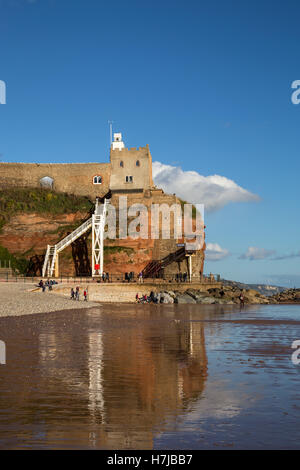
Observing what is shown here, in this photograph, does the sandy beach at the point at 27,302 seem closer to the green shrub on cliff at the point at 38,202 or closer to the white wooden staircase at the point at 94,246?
the white wooden staircase at the point at 94,246

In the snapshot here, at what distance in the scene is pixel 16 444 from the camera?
6.41 metres

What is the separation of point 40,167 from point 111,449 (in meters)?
65.4

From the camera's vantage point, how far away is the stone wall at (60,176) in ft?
220

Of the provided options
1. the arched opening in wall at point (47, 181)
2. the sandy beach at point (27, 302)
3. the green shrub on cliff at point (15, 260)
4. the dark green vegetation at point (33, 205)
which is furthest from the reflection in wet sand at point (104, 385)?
the arched opening in wall at point (47, 181)

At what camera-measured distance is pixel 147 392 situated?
31.5ft

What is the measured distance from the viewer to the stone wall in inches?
2635

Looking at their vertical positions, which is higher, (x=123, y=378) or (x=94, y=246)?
(x=94, y=246)

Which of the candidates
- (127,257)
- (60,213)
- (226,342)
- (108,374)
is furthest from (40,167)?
(108,374)

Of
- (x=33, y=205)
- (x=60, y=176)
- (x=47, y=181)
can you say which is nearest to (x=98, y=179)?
(x=60, y=176)

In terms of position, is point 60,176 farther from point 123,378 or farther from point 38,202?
point 123,378

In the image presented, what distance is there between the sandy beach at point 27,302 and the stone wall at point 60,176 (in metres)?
28.3

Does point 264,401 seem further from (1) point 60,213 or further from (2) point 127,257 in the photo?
(1) point 60,213

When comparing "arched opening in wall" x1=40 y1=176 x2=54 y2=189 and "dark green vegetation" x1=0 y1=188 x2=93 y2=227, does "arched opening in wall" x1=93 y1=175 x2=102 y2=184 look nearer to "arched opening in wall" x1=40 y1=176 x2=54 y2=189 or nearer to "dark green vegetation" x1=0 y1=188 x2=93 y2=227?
"dark green vegetation" x1=0 y1=188 x2=93 y2=227

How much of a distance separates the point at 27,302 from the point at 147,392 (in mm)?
23480
